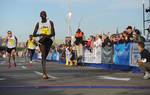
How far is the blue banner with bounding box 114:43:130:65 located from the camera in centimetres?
2081

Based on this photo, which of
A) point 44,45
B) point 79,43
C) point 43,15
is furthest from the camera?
point 79,43

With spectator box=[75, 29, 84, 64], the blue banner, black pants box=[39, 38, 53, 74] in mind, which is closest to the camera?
black pants box=[39, 38, 53, 74]

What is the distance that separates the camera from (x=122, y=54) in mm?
21578

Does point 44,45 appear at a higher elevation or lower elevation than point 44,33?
lower

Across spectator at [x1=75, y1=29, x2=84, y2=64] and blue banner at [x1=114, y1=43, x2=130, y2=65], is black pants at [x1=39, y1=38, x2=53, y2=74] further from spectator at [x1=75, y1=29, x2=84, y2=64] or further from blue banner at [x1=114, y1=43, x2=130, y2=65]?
spectator at [x1=75, y1=29, x2=84, y2=64]

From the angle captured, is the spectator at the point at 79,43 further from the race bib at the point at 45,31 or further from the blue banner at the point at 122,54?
the race bib at the point at 45,31

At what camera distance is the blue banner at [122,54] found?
68.3 ft

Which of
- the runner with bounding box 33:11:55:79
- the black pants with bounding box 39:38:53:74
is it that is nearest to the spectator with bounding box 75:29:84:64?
the runner with bounding box 33:11:55:79

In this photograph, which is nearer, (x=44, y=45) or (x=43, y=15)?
(x=44, y=45)

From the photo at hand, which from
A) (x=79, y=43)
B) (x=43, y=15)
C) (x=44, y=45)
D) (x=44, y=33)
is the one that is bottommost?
(x=44, y=45)

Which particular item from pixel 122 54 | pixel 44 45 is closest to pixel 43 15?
pixel 44 45

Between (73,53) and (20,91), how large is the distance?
787 inches

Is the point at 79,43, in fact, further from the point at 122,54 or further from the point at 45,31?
the point at 45,31

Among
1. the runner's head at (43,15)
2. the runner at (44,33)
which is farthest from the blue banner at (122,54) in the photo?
the runner's head at (43,15)
